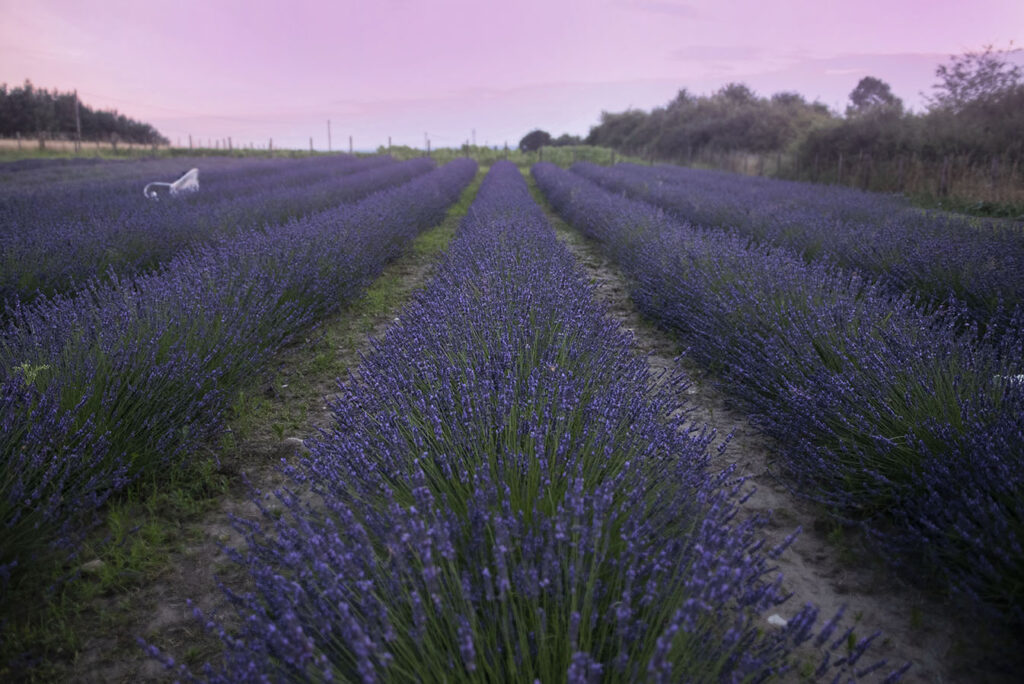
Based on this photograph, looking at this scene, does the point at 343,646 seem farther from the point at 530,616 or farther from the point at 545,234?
the point at 545,234

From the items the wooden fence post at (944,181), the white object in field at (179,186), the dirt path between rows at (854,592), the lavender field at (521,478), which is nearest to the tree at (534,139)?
the wooden fence post at (944,181)

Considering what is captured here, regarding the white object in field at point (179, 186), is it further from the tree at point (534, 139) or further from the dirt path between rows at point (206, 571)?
the tree at point (534, 139)

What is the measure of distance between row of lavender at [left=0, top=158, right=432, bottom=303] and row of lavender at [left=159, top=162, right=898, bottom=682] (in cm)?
315

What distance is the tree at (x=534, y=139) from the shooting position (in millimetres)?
57281

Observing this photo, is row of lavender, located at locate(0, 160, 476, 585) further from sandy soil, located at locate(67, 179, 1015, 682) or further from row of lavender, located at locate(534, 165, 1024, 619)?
row of lavender, located at locate(534, 165, 1024, 619)

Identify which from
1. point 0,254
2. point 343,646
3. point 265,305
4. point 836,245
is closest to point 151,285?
point 265,305

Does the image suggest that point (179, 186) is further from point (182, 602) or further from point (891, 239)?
point (891, 239)

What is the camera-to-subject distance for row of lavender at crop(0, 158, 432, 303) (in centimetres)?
431

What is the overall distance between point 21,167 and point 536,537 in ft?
75.4

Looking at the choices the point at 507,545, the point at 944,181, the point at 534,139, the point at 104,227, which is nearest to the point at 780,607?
the point at 507,545

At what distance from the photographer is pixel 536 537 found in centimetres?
139

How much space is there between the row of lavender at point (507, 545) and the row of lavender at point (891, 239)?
279 centimetres

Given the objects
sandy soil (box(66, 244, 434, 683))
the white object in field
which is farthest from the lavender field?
the white object in field

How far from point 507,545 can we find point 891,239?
18.2 ft
